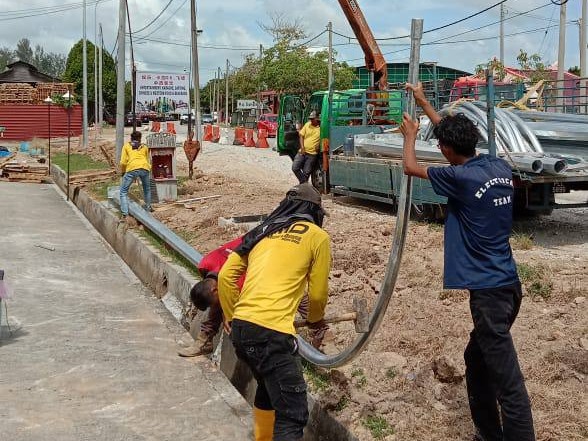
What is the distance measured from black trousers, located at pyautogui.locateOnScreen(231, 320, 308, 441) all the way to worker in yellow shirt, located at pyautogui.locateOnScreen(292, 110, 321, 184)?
11.6 meters

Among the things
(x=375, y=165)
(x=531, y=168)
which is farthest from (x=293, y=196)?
(x=375, y=165)

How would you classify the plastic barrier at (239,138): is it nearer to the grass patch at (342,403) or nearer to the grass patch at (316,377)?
the grass patch at (316,377)

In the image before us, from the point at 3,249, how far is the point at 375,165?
246 inches

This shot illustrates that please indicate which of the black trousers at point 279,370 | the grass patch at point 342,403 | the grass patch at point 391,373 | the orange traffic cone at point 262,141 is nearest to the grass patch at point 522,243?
the grass patch at point 391,373

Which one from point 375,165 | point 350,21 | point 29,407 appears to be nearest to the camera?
point 29,407

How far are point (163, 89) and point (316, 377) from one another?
51.3 ft

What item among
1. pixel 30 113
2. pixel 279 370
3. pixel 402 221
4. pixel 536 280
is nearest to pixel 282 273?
pixel 279 370

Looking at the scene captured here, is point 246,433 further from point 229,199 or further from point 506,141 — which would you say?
point 229,199

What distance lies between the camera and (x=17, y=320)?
302 inches

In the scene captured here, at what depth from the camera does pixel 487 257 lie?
3.60 metres

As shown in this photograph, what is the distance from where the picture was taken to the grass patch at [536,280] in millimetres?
6480

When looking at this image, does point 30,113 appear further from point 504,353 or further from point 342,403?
point 504,353

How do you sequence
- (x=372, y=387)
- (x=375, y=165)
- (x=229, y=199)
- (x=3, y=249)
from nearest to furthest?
1. (x=372, y=387)
2. (x=3, y=249)
3. (x=375, y=165)
4. (x=229, y=199)

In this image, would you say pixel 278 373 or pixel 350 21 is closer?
pixel 278 373
